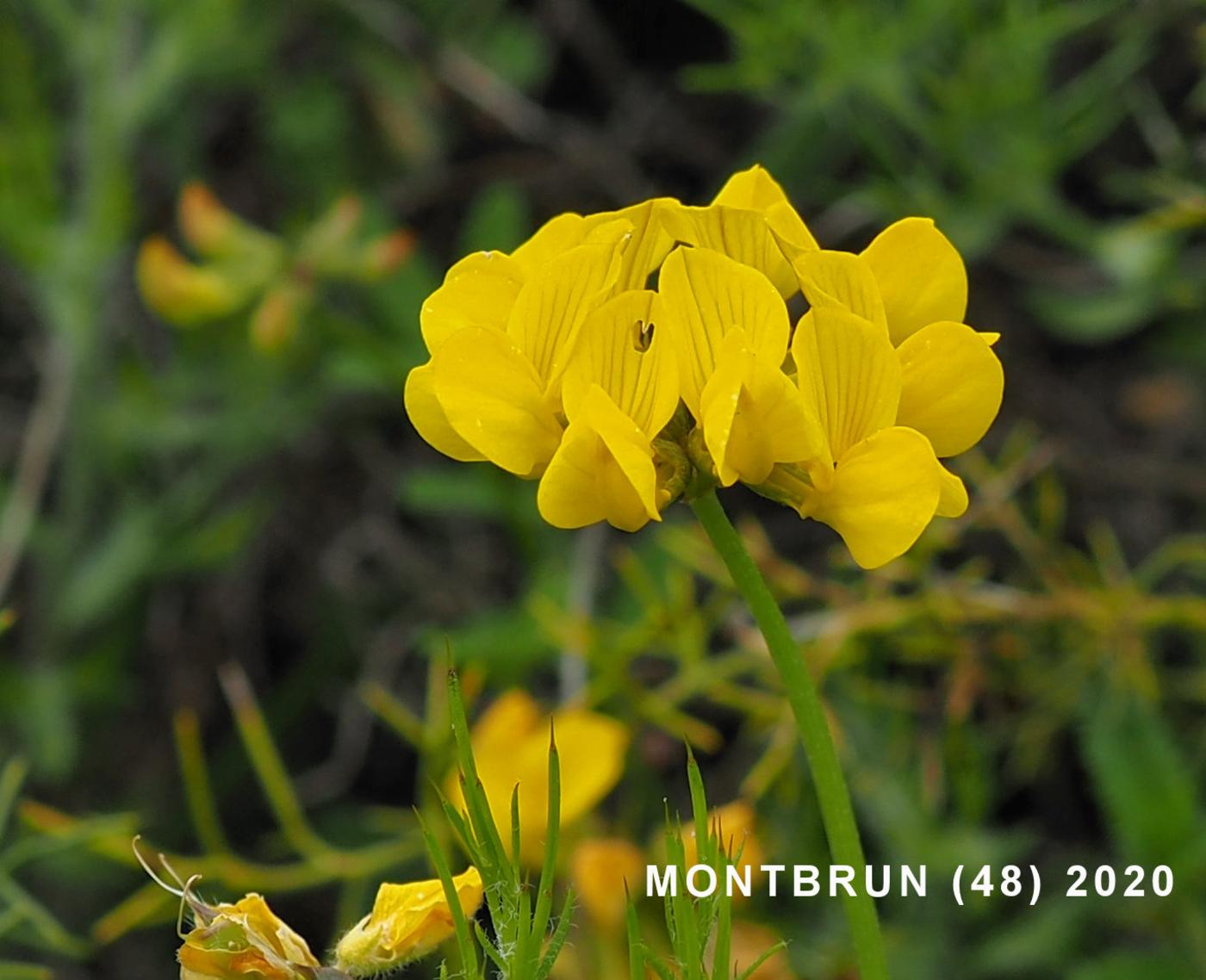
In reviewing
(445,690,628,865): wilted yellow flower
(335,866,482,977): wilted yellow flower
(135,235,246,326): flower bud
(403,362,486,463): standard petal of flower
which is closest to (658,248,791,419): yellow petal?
(403,362,486,463): standard petal of flower

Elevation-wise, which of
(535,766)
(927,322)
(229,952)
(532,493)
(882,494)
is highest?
(532,493)

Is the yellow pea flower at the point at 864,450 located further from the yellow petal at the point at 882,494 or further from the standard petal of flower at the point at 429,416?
the standard petal of flower at the point at 429,416

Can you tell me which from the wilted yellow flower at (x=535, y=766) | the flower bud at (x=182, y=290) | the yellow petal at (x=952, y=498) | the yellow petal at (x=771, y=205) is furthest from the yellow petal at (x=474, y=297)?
the flower bud at (x=182, y=290)

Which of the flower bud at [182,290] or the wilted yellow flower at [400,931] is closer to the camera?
the wilted yellow flower at [400,931]

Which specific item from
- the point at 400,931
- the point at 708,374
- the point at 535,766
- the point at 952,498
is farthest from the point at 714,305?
the point at 535,766

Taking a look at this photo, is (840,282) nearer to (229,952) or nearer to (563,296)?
(563,296)

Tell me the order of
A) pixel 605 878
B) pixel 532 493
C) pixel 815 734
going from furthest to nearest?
pixel 532 493, pixel 605 878, pixel 815 734

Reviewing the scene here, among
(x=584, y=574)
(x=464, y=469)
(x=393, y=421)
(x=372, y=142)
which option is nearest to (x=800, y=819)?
(x=584, y=574)

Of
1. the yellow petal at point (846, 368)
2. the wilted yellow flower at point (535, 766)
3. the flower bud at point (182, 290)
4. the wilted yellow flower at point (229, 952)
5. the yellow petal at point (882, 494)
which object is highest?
the flower bud at point (182, 290)

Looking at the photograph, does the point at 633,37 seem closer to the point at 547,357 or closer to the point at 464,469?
the point at 464,469
